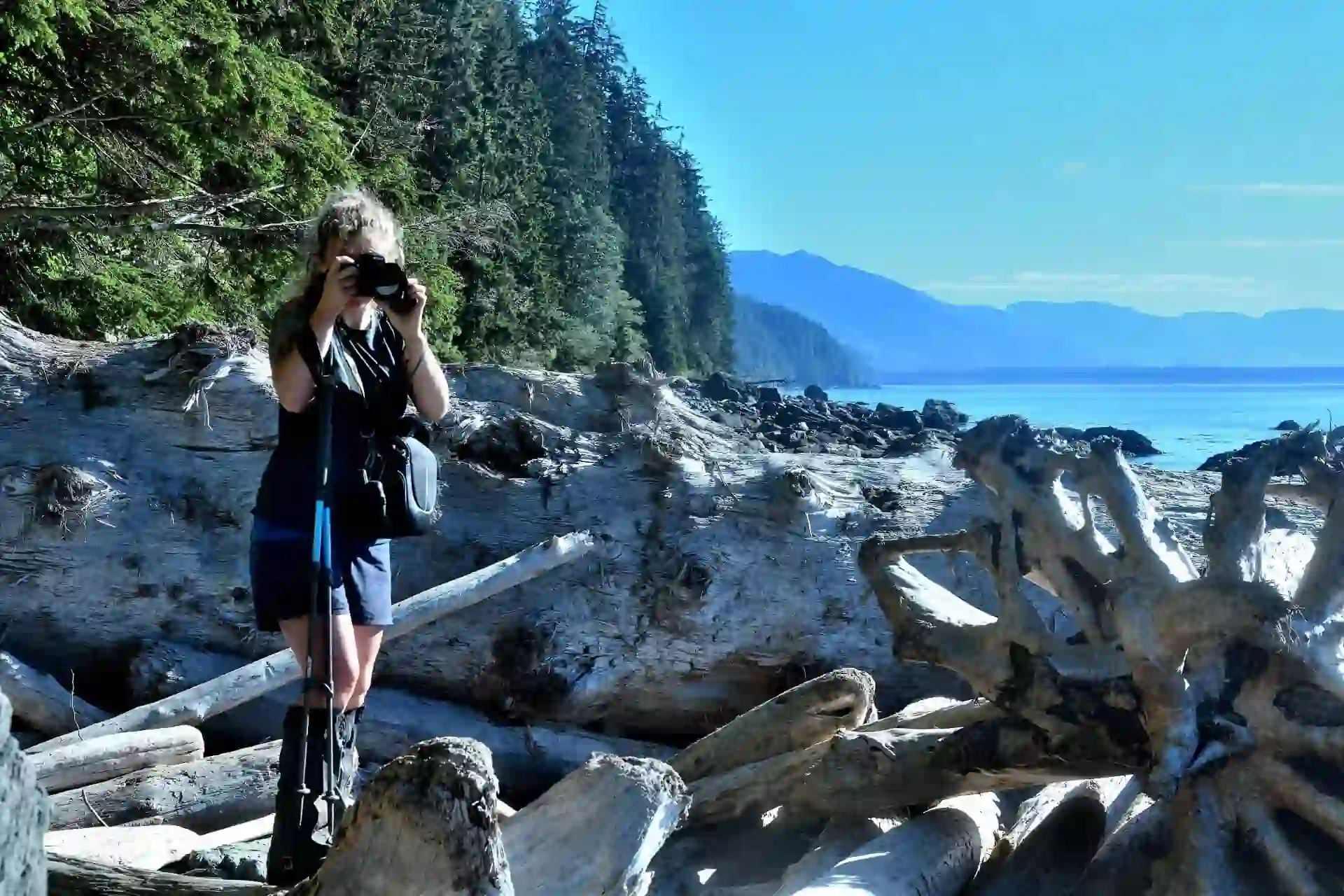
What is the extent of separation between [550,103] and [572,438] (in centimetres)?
4157

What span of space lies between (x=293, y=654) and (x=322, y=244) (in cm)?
223

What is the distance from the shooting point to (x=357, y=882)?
2227mm

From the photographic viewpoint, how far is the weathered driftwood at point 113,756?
4531mm

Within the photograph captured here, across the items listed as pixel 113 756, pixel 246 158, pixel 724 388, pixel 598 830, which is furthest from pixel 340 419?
pixel 724 388

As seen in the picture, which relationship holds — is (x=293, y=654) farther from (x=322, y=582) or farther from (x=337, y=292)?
(x=337, y=292)

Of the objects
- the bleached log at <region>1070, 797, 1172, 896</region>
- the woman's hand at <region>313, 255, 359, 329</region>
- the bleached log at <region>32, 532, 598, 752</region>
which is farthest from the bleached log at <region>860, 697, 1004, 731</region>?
the woman's hand at <region>313, 255, 359, 329</region>

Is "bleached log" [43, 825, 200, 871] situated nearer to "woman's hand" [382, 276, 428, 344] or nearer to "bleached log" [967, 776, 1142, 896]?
"woman's hand" [382, 276, 428, 344]

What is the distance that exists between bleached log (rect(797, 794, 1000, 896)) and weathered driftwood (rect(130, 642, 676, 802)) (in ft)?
5.86

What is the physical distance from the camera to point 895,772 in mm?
3785

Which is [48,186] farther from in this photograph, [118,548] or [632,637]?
[632,637]

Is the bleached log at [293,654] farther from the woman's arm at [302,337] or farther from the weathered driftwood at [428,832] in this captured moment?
the weathered driftwood at [428,832]

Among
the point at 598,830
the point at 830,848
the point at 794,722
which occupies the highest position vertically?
the point at 598,830

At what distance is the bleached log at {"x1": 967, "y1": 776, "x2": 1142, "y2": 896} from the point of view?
3498 mm

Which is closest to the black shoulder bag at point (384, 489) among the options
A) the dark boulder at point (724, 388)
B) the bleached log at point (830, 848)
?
the bleached log at point (830, 848)
